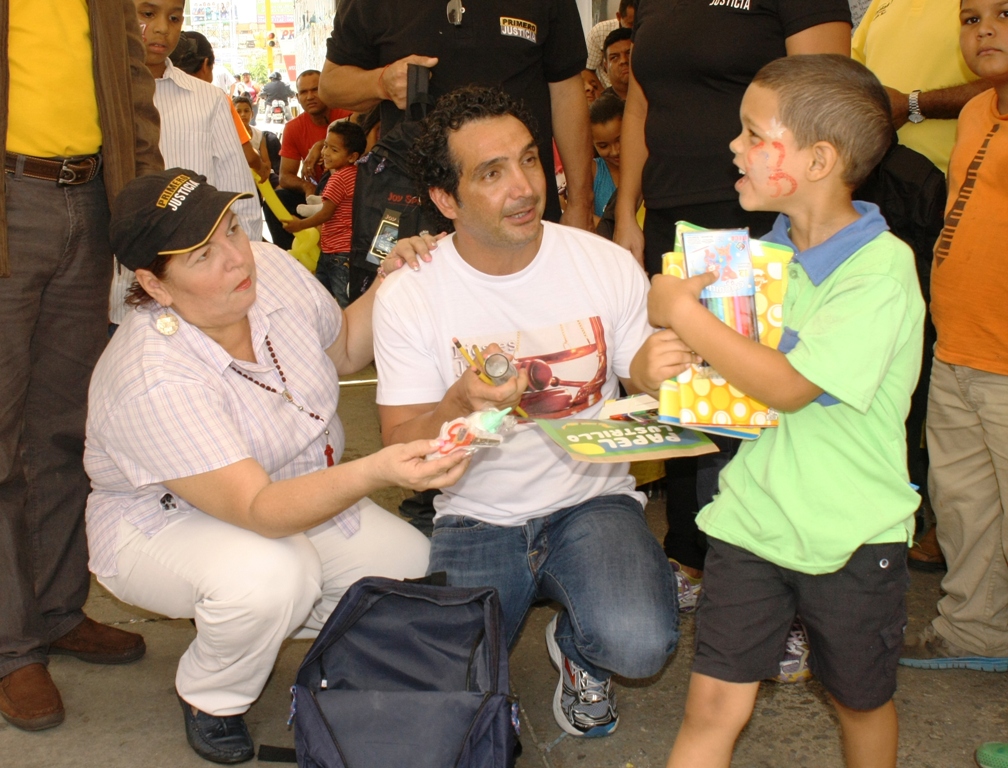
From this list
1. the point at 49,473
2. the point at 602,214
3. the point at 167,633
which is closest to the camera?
the point at 49,473

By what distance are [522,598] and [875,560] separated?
0.92 metres

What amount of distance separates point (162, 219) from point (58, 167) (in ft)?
1.96

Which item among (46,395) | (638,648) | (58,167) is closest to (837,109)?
(638,648)

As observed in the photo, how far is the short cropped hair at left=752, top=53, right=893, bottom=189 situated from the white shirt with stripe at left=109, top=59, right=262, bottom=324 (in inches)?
88.9

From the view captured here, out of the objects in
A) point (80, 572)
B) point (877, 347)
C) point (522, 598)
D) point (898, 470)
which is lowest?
point (80, 572)

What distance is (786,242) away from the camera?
74.5 inches

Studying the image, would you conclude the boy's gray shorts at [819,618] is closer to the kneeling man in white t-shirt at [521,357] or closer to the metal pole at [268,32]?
the kneeling man in white t-shirt at [521,357]

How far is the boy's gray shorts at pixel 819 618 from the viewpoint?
1.81 metres

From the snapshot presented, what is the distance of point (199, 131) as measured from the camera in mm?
3533

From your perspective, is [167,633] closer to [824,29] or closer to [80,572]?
[80,572]

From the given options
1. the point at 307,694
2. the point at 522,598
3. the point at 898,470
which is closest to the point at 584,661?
the point at 522,598

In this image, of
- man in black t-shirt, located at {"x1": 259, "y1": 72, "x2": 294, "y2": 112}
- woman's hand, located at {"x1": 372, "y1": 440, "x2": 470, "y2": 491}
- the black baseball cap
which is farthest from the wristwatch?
→ man in black t-shirt, located at {"x1": 259, "y1": 72, "x2": 294, "y2": 112}

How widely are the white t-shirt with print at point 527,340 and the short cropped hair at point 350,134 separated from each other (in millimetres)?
4988

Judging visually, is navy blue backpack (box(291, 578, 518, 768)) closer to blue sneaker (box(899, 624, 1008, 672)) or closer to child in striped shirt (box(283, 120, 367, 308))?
blue sneaker (box(899, 624, 1008, 672))
